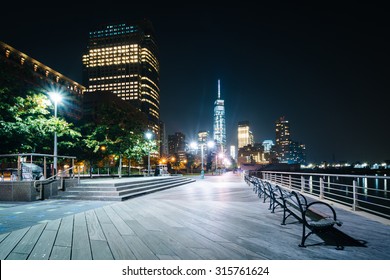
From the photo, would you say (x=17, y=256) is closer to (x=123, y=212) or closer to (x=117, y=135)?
(x=123, y=212)

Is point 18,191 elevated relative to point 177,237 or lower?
elevated

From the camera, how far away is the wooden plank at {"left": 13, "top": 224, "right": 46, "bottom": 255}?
4.65m

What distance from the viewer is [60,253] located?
176 inches

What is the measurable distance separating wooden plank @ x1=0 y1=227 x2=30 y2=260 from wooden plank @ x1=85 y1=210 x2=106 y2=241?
1.45 metres

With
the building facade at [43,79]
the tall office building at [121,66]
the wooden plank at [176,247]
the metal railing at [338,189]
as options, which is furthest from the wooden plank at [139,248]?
the tall office building at [121,66]

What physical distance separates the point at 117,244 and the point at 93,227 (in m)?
1.72

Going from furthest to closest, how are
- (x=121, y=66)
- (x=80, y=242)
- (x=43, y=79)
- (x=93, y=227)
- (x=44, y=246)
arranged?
(x=121, y=66)
(x=43, y=79)
(x=93, y=227)
(x=80, y=242)
(x=44, y=246)

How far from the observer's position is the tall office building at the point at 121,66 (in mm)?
185500

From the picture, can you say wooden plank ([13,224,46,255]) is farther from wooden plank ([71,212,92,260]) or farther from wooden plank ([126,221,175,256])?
wooden plank ([126,221,175,256])

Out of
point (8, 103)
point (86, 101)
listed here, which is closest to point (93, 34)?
point (86, 101)

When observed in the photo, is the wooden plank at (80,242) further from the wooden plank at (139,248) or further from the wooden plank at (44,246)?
the wooden plank at (139,248)

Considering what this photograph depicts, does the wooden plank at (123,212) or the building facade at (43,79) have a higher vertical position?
the building facade at (43,79)

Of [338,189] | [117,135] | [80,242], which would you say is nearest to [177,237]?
[80,242]
